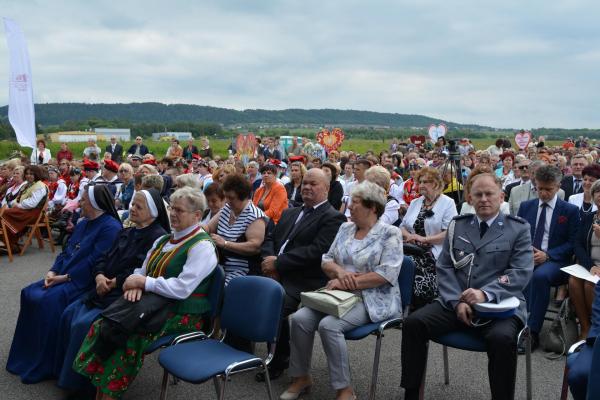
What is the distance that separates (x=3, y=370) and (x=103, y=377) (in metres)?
1.42

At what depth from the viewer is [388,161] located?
1053cm

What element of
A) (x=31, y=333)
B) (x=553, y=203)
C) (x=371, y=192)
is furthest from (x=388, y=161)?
(x=31, y=333)

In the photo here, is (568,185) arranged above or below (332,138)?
below

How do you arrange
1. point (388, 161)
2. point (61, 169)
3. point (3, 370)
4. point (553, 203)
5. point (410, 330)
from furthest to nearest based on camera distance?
point (61, 169) → point (388, 161) → point (553, 203) → point (3, 370) → point (410, 330)

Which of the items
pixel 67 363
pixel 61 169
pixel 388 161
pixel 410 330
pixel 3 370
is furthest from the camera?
pixel 61 169

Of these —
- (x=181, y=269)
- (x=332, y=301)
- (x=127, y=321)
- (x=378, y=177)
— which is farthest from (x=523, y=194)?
(x=127, y=321)

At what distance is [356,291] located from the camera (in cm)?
375

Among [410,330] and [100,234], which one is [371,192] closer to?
[410,330]

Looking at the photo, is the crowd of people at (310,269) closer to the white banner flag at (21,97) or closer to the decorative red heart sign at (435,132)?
the white banner flag at (21,97)

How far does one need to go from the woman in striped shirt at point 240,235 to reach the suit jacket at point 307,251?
0.42 feet

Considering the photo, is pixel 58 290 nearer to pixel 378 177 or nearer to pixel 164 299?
pixel 164 299

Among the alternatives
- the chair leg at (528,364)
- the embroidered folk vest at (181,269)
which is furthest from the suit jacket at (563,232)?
the embroidered folk vest at (181,269)

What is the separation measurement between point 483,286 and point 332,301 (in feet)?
3.16

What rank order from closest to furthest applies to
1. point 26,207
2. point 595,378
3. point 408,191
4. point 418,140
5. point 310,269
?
point 595,378
point 310,269
point 408,191
point 26,207
point 418,140
